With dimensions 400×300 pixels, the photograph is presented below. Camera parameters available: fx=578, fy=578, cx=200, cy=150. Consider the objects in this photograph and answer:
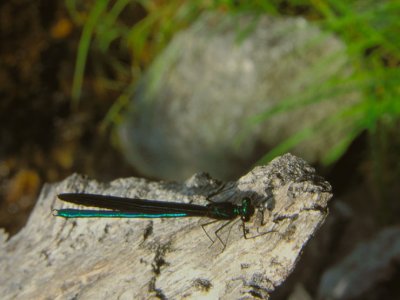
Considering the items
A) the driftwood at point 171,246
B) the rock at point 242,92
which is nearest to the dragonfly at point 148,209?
the driftwood at point 171,246

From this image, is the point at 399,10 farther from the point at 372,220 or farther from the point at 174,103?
the point at 174,103

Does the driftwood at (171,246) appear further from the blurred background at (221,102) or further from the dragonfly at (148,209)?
the blurred background at (221,102)

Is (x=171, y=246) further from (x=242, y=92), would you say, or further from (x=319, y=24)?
(x=319, y=24)

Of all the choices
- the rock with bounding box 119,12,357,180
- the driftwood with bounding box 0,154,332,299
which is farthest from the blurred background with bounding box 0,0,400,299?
the driftwood with bounding box 0,154,332,299

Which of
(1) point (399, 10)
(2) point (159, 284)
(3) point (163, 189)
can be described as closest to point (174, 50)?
(1) point (399, 10)

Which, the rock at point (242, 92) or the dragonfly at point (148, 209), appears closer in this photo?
the dragonfly at point (148, 209)

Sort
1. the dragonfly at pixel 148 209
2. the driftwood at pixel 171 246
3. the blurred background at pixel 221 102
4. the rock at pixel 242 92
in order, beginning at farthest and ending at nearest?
the rock at pixel 242 92 < the blurred background at pixel 221 102 < the dragonfly at pixel 148 209 < the driftwood at pixel 171 246

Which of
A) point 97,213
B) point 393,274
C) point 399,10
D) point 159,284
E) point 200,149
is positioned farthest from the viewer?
point 200,149
